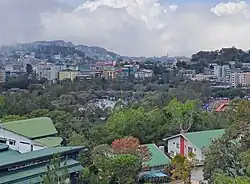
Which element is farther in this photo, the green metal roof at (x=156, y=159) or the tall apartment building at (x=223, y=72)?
the tall apartment building at (x=223, y=72)

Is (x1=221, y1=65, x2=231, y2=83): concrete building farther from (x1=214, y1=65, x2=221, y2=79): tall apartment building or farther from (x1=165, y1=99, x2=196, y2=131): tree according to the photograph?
(x1=165, y1=99, x2=196, y2=131): tree

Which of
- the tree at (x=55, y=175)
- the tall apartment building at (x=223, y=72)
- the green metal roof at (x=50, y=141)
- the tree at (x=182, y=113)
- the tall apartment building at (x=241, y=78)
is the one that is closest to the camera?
the tree at (x=55, y=175)

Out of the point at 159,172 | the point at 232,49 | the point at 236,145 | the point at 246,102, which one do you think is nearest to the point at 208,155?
the point at 236,145

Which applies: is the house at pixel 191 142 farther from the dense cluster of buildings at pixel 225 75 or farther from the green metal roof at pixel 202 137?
the dense cluster of buildings at pixel 225 75

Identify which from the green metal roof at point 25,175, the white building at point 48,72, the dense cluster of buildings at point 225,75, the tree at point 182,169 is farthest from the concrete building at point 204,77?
the green metal roof at point 25,175

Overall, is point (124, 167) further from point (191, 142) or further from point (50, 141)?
point (191, 142)

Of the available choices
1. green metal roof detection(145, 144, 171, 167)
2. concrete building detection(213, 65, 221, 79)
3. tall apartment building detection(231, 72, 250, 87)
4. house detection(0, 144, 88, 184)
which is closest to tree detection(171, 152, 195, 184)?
green metal roof detection(145, 144, 171, 167)
